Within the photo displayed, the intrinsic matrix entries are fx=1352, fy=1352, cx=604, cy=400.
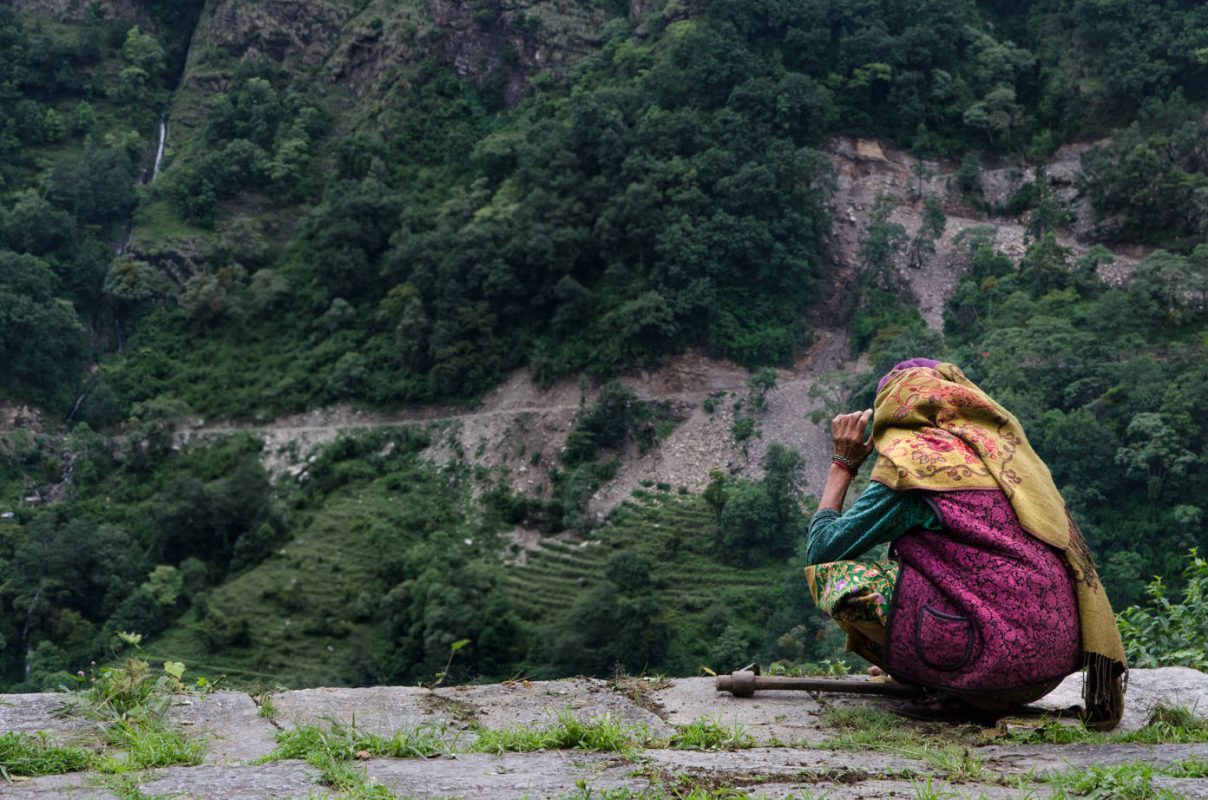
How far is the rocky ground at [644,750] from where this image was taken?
8.33 feet

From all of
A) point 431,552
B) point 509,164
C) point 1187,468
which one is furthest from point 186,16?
point 1187,468

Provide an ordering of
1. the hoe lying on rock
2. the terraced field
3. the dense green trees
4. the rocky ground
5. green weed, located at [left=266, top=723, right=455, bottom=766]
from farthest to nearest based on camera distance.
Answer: the terraced field < the dense green trees < the hoe lying on rock < green weed, located at [left=266, top=723, right=455, bottom=766] < the rocky ground

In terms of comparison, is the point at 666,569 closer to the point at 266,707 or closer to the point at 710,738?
the point at 266,707

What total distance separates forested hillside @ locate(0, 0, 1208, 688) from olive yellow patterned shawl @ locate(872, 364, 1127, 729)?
510 inches

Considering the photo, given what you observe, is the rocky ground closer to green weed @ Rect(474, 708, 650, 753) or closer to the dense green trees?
green weed @ Rect(474, 708, 650, 753)

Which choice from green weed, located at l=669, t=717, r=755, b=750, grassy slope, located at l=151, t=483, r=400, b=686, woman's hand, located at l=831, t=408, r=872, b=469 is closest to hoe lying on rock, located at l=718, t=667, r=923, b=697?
green weed, located at l=669, t=717, r=755, b=750

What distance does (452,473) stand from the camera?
24.0m

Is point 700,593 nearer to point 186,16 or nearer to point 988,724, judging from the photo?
point 988,724

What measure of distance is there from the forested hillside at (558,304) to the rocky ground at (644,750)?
12676 mm

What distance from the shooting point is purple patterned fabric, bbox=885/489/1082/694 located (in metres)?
3.11

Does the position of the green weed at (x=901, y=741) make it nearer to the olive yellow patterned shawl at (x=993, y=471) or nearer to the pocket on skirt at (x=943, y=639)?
the pocket on skirt at (x=943, y=639)

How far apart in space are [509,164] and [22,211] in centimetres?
1055

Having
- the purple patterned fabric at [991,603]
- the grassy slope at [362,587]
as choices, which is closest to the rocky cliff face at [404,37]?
the grassy slope at [362,587]

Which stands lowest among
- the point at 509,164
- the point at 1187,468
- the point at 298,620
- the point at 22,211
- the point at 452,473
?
the point at 298,620
